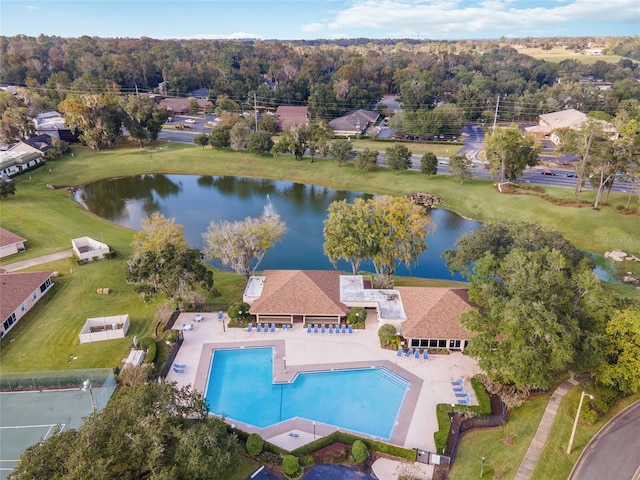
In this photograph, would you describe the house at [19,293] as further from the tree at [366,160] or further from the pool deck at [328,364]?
the tree at [366,160]

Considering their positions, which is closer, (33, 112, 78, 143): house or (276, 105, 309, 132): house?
(33, 112, 78, 143): house

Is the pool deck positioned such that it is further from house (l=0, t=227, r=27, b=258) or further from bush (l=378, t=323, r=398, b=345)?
house (l=0, t=227, r=27, b=258)

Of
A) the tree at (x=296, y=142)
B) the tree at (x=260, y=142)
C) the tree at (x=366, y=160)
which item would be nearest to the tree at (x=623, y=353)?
the tree at (x=366, y=160)

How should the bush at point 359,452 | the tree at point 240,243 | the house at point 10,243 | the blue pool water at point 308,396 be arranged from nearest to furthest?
the bush at point 359,452
the blue pool water at point 308,396
the tree at point 240,243
the house at point 10,243

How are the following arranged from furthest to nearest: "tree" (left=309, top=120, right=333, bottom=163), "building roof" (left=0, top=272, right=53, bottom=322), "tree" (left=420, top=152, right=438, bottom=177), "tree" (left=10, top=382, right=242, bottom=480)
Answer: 1. "tree" (left=309, top=120, right=333, bottom=163)
2. "tree" (left=420, top=152, right=438, bottom=177)
3. "building roof" (left=0, top=272, right=53, bottom=322)
4. "tree" (left=10, top=382, right=242, bottom=480)

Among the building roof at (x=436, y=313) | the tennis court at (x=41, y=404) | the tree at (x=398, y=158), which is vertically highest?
the tree at (x=398, y=158)

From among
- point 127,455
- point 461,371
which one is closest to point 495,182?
point 461,371

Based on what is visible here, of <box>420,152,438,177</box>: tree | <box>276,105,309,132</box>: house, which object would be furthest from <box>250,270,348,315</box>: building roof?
<box>276,105,309,132</box>: house
